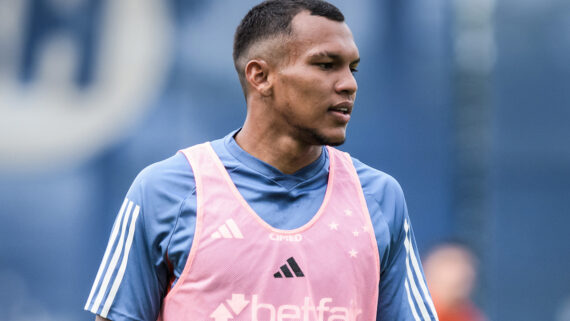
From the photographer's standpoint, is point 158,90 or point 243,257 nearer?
point 243,257

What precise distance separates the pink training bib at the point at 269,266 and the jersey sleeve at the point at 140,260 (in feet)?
0.17

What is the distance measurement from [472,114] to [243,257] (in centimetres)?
255

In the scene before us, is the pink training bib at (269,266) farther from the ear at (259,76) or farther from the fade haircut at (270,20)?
the fade haircut at (270,20)

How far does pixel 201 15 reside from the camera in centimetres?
419

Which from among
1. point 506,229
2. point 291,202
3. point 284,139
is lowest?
point 506,229

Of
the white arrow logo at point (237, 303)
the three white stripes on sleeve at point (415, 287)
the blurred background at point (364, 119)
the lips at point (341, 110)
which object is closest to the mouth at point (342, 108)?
the lips at point (341, 110)

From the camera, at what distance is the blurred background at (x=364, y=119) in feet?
13.2

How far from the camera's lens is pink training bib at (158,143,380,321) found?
1920mm

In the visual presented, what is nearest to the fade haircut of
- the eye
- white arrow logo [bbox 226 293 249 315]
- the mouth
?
the eye

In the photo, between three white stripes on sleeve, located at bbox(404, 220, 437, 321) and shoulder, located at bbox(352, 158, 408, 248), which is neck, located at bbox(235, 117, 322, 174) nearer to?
shoulder, located at bbox(352, 158, 408, 248)

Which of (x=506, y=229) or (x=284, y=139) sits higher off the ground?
(x=284, y=139)

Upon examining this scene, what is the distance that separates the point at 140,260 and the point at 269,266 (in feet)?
1.01

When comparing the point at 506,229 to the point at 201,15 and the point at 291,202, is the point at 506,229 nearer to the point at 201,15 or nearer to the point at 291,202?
the point at 201,15

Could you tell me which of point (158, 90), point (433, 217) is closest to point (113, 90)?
point (158, 90)
